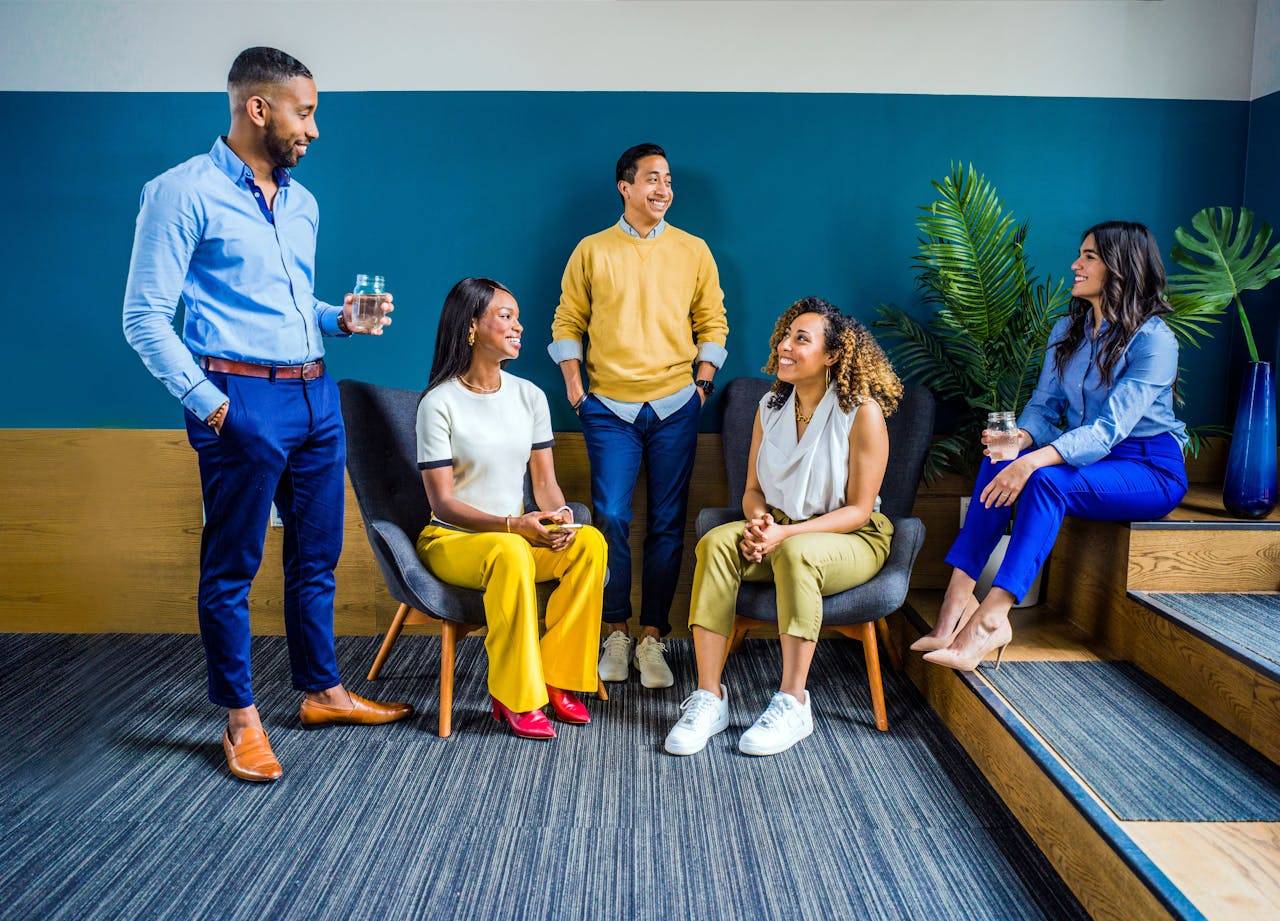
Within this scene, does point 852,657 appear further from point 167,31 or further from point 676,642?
point 167,31

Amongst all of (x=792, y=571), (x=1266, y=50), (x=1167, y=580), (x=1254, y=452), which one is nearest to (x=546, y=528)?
(x=792, y=571)

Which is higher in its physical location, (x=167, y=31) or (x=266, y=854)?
(x=167, y=31)

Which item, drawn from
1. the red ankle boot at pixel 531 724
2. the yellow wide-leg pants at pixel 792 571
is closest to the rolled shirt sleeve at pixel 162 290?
the red ankle boot at pixel 531 724

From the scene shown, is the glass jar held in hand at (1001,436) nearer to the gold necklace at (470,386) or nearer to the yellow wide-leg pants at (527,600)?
the yellow wide-leg pants at (527,600)

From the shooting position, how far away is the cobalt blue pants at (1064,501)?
2.67 meters

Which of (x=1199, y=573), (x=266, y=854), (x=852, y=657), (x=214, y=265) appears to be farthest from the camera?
(x=852, y=657)

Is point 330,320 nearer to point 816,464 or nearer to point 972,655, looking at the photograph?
point 816,464

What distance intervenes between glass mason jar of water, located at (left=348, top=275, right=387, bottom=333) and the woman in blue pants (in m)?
1.83

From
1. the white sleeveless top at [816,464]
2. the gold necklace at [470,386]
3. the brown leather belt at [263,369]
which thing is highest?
the brown leather belt at [263,369]

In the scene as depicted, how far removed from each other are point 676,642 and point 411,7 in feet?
8.67

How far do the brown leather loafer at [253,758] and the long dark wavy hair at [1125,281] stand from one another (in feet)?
8.85

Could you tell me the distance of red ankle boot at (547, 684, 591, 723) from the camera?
9.36 feet

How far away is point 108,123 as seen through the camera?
3.53 metres

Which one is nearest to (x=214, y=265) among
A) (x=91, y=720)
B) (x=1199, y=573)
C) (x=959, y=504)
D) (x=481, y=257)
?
(x=481, y=257)
